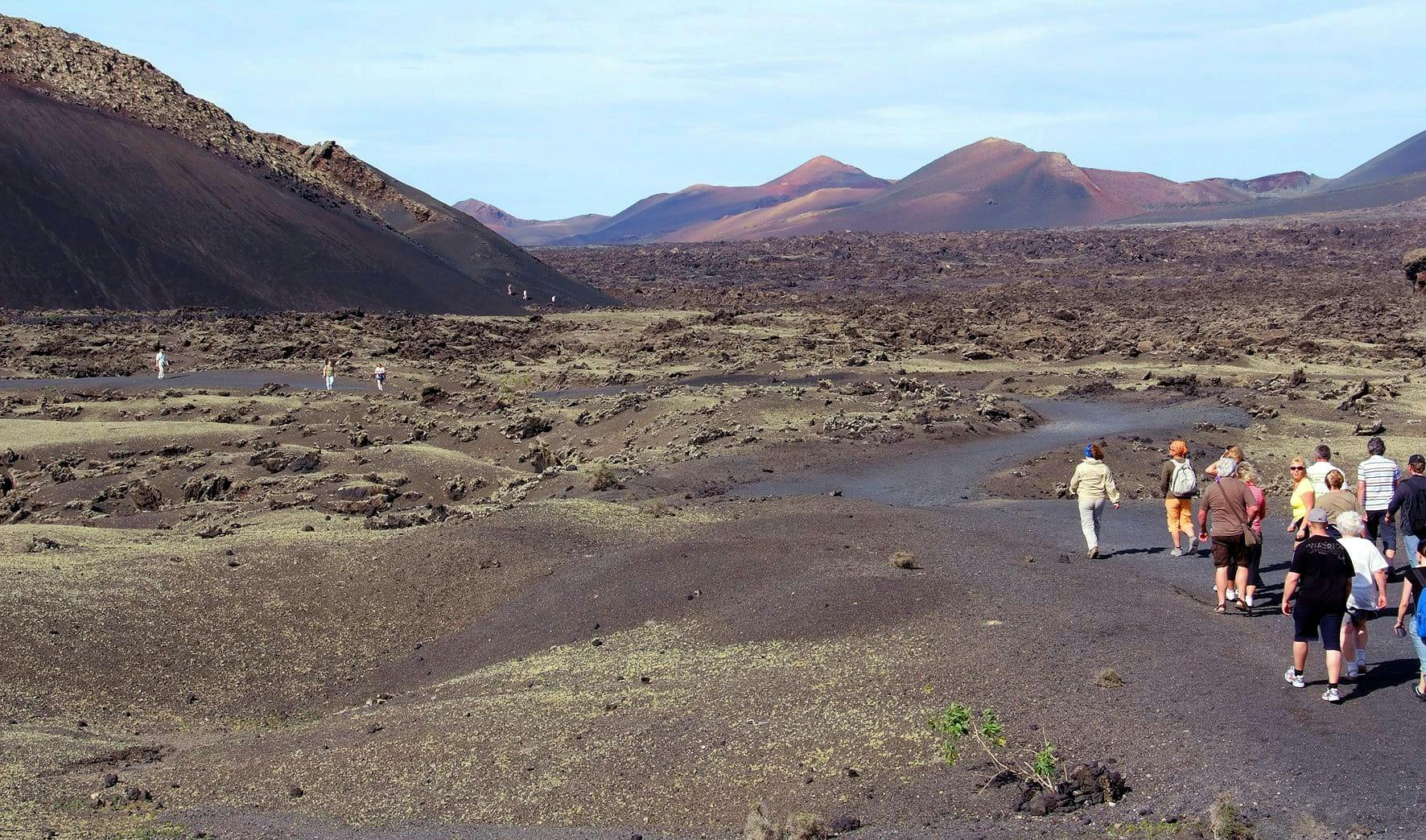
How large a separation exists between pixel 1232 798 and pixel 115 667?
8564 mm

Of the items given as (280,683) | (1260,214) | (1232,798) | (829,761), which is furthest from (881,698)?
(1260,214)

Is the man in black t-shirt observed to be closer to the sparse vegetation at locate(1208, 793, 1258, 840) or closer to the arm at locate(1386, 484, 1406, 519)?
the sparse vegetation at locate(1208, 793, 1258, 840)

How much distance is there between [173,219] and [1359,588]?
42.4 metres

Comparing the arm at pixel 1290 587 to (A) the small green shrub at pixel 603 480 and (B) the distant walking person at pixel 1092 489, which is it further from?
(A) the small green shrub at pixel 603 480

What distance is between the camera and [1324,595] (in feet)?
25.3

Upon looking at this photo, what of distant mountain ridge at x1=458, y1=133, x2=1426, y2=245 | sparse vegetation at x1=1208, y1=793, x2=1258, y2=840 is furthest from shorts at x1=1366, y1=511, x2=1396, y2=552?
distant mountain ridge at x1=458, y1=133, x2=1426, y2=245

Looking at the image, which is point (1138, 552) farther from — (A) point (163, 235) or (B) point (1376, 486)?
(A) point (163, 235)

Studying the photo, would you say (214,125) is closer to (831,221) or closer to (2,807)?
(2,807)

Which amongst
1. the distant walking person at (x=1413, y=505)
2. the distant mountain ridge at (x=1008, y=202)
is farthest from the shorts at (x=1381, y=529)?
the distant mountain ridge at (x=1008, y=202)

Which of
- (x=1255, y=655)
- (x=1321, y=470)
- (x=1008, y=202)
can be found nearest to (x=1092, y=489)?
(x=1321, y=470)

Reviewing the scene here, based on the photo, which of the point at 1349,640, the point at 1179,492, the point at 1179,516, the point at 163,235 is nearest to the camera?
the point at 1349,640

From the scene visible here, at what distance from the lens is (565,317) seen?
47406 millimetres

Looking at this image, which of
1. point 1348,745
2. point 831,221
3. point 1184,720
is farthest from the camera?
point 831,221

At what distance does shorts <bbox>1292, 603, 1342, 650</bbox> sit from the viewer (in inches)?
302
